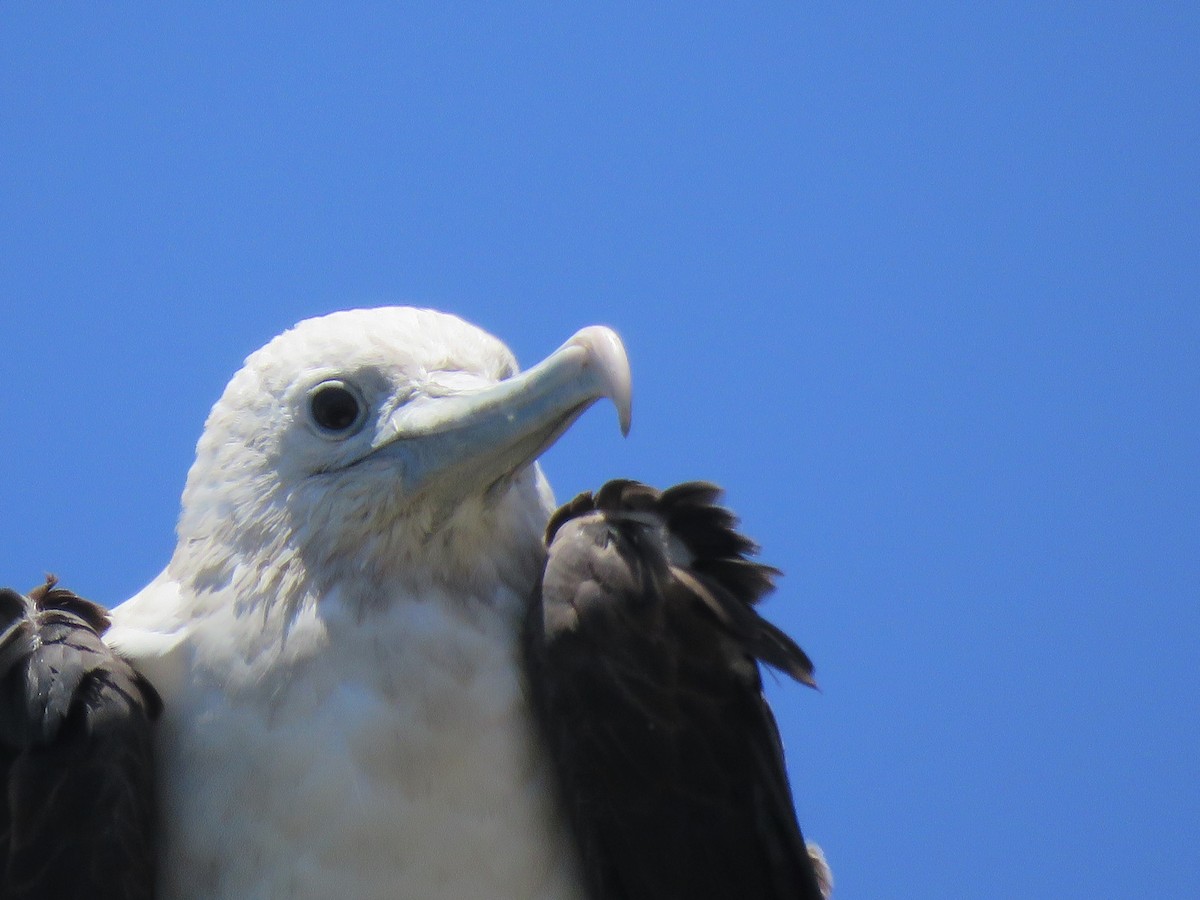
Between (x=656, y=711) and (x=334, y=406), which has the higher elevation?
(x=334, y=406)

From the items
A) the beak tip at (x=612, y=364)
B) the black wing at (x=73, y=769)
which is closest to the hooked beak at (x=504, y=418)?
the beak tip at (x=612, y=364)

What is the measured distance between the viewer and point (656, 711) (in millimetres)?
2391

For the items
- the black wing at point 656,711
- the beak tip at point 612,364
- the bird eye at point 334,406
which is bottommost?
the black wing at point 656,711

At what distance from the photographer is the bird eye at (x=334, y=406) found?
2.58 metres

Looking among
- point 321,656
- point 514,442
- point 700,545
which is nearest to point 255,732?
point 321,656

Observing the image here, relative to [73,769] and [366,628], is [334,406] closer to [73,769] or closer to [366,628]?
[366,628]

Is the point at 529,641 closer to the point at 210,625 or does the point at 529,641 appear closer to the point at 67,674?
the point at 210,625

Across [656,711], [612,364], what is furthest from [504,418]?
[656,711]

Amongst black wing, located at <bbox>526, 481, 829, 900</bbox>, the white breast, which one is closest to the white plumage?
the white breast

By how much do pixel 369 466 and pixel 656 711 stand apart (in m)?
0.62

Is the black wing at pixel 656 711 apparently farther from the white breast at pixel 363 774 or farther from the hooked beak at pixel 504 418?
the hooked beak at pixel 504 418

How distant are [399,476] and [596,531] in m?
0.33

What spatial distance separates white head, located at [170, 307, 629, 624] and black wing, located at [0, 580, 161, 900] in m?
0.27

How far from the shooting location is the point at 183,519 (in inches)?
107
